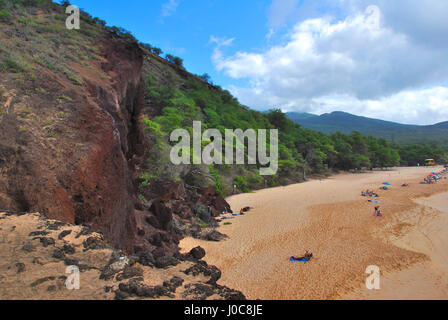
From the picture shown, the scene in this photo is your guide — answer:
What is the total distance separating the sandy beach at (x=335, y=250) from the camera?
8508 millimetres

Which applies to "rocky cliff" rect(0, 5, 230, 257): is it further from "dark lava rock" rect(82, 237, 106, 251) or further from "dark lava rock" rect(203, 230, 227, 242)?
"dark lava rock" rect(203, 230, 227, 242)

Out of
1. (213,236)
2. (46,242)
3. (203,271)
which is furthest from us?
(213,236)

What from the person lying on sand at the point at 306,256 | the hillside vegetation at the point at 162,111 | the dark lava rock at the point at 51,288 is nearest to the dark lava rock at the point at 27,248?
the dark lava rock at the point at 51,288

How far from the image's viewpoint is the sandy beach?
27.9 ft

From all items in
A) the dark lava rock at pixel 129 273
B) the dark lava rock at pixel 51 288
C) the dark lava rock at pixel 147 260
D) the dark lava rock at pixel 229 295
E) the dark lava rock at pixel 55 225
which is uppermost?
the dark lava rock at pixel 55 225

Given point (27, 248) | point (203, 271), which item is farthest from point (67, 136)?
point (203, 271)

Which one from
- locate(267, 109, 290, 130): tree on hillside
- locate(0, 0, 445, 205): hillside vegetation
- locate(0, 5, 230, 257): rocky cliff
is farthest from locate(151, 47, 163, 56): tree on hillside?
locate(0, 5, 230, 257): rocky cliff

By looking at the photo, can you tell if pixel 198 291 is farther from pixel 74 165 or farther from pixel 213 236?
pixel 213 236

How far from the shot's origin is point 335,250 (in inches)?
457

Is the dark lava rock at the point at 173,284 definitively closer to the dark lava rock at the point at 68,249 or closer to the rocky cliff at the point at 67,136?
the dark lava rock at the point at 68,249

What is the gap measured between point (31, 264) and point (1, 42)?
882cm

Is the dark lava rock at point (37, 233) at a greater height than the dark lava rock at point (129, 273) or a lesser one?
greater

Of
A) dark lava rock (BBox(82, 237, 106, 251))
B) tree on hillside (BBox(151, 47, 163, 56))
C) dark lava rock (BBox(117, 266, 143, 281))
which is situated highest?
tree on hillside (BBox(151, 47, 163, 56))
